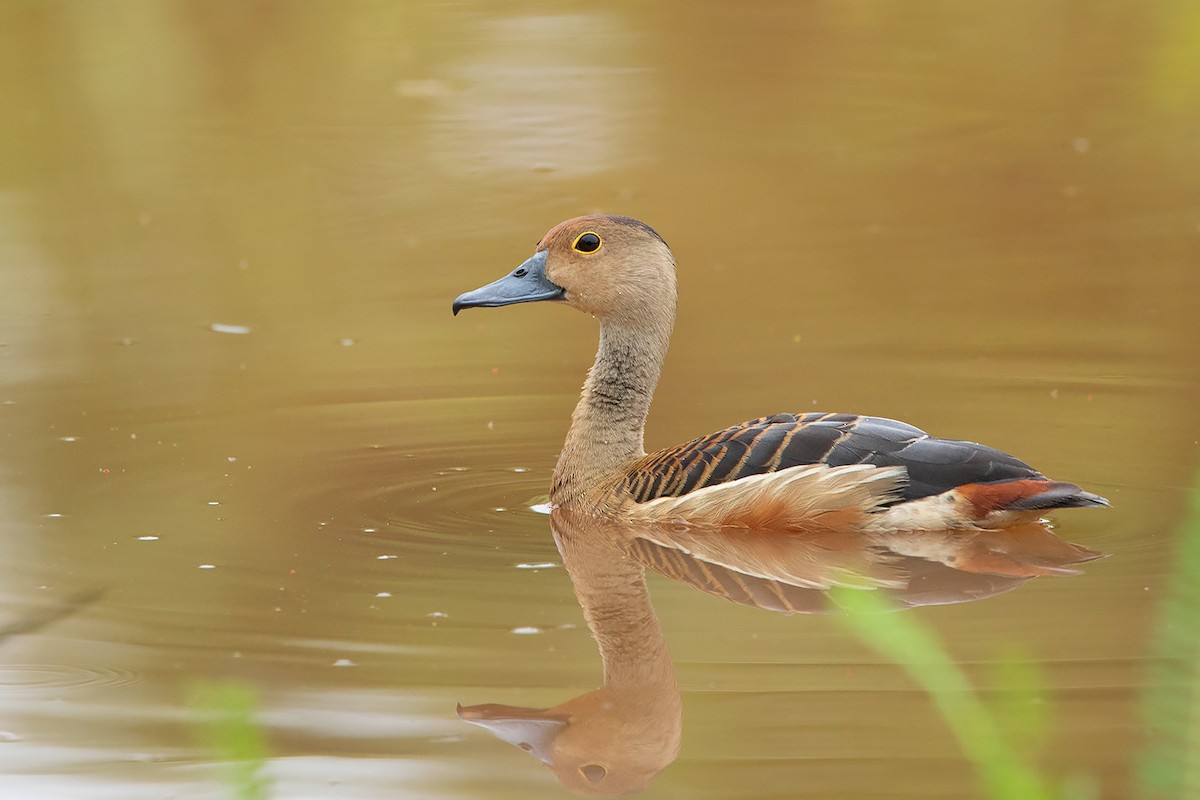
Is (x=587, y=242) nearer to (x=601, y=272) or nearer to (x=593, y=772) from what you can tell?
(x=601, y=272)

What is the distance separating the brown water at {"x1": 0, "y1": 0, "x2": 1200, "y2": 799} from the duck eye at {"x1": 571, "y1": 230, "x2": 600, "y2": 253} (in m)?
1.10

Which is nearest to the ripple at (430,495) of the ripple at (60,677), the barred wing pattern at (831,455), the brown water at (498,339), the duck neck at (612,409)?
the brown water at (498,339)

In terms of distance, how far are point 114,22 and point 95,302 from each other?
5826 mm

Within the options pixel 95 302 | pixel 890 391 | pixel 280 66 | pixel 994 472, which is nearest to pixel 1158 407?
pixel 890 391

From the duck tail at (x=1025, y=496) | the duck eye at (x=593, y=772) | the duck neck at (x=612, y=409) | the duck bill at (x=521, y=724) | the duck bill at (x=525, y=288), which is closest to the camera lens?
the duck eye at (x=593, y=772)

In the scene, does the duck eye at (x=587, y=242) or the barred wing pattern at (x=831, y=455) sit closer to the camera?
the barred wing pattern at (x=831, y=455)

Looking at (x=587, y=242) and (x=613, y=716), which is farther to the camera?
(x=587, y=242)

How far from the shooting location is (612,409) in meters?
7.66

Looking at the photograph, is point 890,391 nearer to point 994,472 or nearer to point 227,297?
point 994,472

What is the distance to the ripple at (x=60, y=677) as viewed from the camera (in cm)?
535

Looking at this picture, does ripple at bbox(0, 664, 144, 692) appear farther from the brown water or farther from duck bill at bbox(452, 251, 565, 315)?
duck bill at bbox(452, 251, 565, 315)

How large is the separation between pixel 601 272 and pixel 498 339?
2.62 meters

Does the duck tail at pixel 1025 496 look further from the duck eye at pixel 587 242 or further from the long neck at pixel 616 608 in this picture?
the duck eye at pixel 587 242

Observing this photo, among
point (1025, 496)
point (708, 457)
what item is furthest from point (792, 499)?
point (1025, 496)
